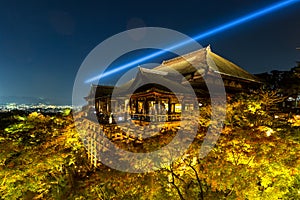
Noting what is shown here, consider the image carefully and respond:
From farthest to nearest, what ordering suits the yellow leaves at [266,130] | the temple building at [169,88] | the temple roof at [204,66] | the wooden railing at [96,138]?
the temple roof at [204,66]
the temple building at [169,88]
the wooden railing at [96,138]
the yellow leaves at [266,130]

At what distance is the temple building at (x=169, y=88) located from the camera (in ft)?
53.3

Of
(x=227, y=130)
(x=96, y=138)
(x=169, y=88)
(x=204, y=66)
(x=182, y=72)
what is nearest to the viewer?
(x=227, y=130)

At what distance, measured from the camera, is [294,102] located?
24344 mm

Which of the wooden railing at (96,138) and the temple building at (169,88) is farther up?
→ the temple building at (169,88)

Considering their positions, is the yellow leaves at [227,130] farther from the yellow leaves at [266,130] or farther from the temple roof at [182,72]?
the temple roof at [182,72]

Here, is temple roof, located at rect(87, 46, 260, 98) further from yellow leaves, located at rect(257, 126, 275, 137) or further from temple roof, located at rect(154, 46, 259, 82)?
yellow leaves, located at rect(257, 126, 275, 137)

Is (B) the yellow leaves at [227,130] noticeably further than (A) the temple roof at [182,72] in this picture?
No

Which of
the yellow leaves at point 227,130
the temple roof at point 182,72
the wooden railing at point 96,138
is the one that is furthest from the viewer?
the temple roof at point 182,72

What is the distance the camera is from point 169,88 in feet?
54.1

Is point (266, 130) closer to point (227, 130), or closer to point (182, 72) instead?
point (227, 130)

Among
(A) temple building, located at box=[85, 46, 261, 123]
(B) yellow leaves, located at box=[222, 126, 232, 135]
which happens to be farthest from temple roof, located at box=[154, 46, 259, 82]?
(B) yellow leaves, located at box=[222, 126, 232, 135]

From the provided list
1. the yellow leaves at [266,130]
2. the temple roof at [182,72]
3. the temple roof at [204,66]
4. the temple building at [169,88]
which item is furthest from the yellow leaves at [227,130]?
the temple roof at [204,66]

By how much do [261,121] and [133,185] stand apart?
754cm

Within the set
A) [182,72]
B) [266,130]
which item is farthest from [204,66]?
[266,130]
